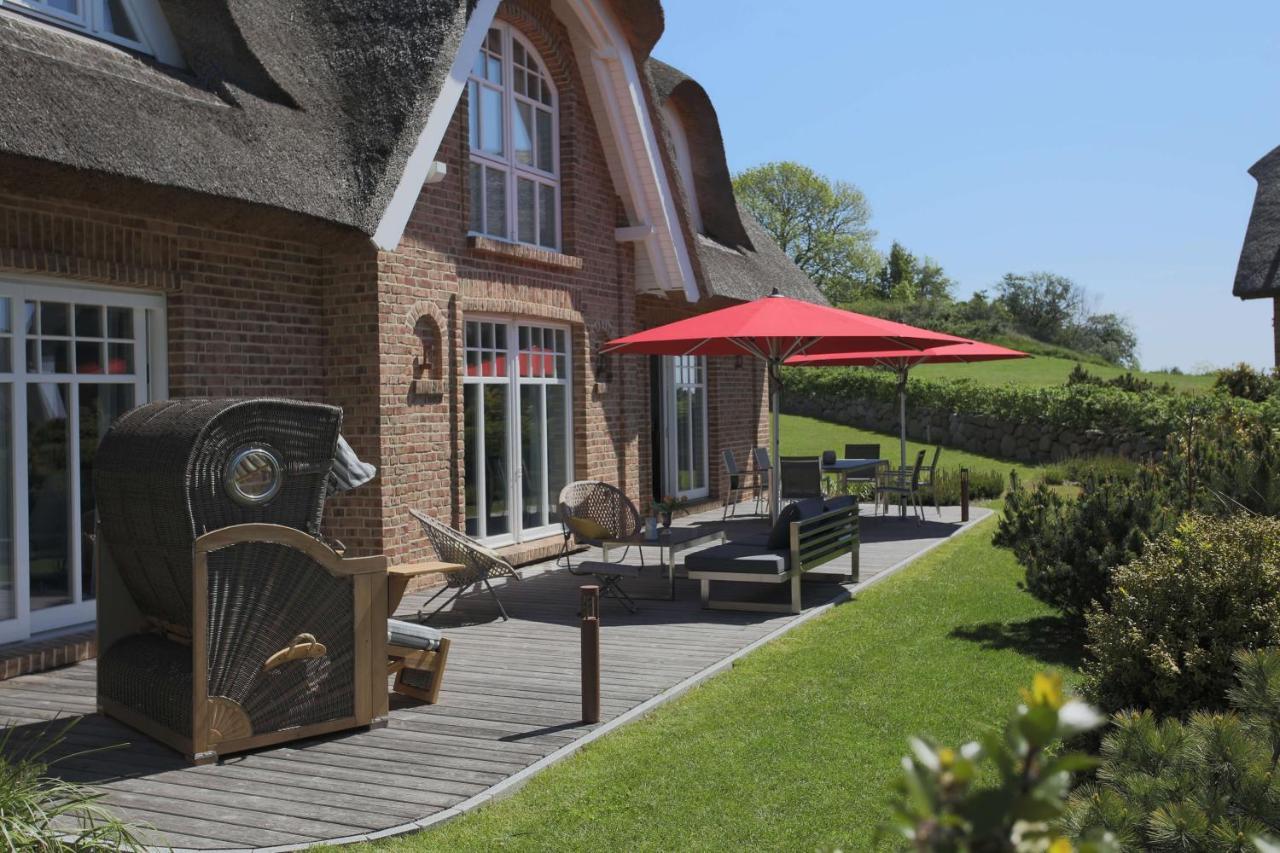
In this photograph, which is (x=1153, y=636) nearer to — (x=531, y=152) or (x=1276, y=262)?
(x=531, y=152)

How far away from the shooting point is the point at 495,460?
11930mm

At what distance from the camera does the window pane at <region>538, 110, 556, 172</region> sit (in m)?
13.0

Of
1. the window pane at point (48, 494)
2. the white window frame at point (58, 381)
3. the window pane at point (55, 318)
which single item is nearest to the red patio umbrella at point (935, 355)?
the white window frame at point (58, 381)

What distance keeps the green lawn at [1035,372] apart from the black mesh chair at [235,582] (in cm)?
3044

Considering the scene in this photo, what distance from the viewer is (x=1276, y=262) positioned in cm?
2458

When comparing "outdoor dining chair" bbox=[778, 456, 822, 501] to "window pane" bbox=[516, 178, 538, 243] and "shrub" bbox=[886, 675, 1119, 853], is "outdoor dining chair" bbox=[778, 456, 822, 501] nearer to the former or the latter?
"window pane" bbox=[516, 178, 538, 243]

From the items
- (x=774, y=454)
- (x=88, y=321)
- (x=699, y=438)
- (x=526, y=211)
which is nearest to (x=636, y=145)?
(x=526, y=211)

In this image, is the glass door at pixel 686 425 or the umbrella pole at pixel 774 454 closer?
the umbrella pole at pixel 774 454

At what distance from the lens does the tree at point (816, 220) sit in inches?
2554

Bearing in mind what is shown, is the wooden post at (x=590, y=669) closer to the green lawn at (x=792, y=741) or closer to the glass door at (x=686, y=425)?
the green lawn at (x=792, y=741)

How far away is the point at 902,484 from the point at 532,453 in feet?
18.8

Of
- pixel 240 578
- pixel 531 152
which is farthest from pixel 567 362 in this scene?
pixel 240 578

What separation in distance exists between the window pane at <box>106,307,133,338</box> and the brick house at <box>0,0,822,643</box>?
2 centimetres

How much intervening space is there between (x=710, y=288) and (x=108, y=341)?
8.26 metres
